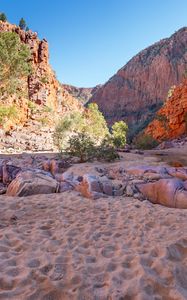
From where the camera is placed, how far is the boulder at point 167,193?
6.36 metres

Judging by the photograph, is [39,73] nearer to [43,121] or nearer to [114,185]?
[43,121]

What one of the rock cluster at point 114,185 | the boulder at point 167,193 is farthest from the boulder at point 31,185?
the boulder at point 167,193

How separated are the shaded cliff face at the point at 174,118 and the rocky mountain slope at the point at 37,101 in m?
17.7

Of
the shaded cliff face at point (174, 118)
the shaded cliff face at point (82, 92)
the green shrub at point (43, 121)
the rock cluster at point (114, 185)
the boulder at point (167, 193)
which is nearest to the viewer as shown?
the boulder at point (167, 193)

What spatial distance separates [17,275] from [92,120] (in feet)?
160

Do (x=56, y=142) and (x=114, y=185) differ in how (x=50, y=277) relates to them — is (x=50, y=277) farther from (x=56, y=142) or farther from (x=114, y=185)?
(x=56, y=142)

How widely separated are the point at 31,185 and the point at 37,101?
3997 centimetres

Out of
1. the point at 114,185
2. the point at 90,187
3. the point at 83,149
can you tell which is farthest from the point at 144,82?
the point at 90,187

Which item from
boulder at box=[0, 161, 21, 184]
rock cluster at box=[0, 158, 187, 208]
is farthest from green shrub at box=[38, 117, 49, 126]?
rock cluster at box=[0, 158, 187, 208]

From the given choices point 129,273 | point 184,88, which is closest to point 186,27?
point 184,88

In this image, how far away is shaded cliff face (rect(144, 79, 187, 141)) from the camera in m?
38.9

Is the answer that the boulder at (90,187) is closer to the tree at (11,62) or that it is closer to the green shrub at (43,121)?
the tree at (11,62)

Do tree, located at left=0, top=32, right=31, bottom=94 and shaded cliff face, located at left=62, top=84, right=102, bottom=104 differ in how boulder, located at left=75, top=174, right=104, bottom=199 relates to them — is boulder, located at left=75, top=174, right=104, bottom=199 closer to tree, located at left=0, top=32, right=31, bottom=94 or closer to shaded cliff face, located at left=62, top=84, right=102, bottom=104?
tree, located at left=0, top=32, right=31, bottom=94

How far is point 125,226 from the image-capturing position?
4.87m
